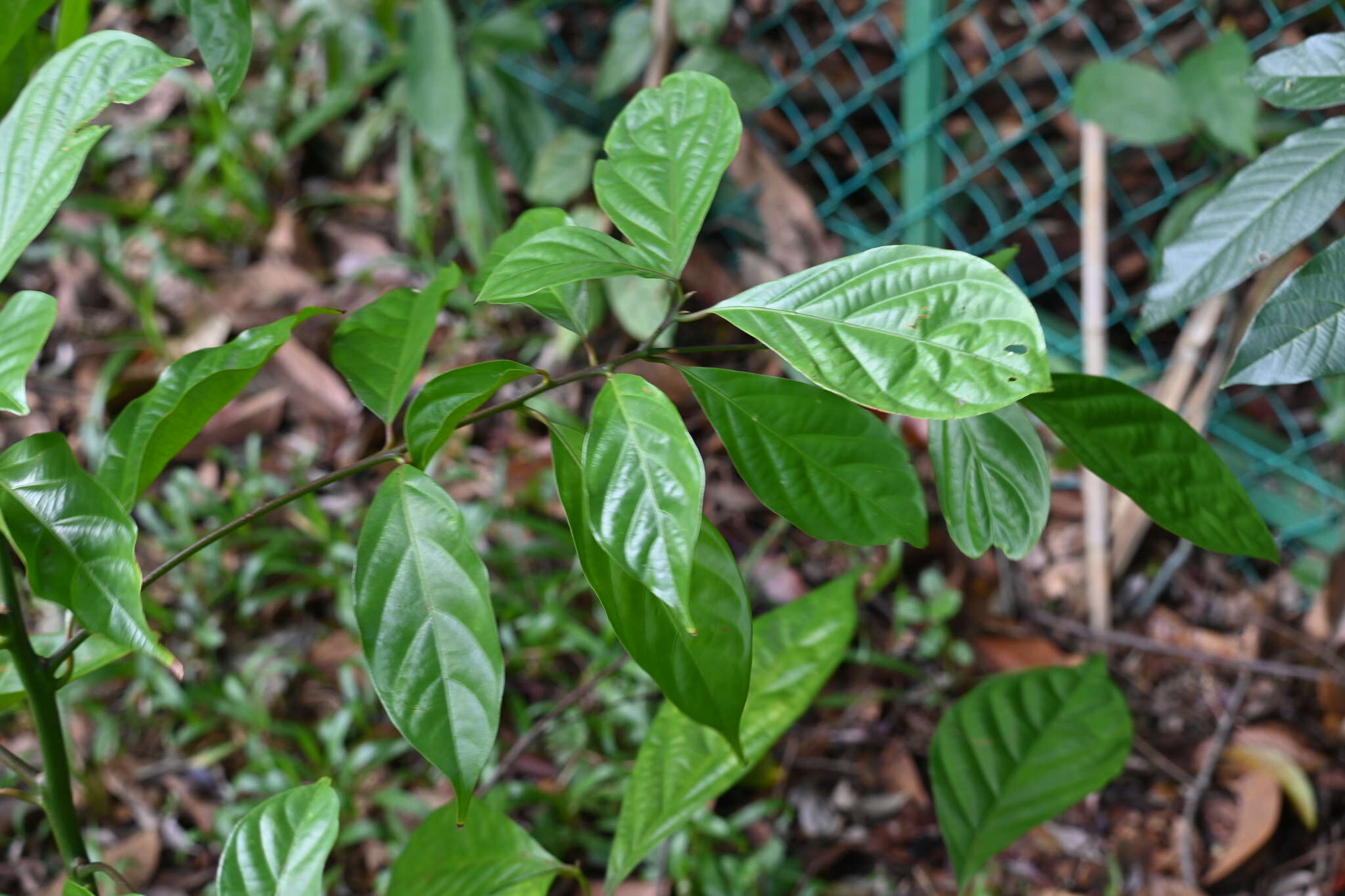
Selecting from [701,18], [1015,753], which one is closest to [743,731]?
[1015,753]

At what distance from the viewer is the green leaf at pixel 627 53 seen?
2.10m

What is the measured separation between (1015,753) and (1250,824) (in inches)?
35.3

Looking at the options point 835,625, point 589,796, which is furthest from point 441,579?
point 589,796

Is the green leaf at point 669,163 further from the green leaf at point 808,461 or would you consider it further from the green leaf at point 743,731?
the green leaf at point 743,731

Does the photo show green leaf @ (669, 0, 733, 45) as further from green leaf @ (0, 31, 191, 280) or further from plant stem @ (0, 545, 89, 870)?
plant stem @ (0, 545, 89, 870)

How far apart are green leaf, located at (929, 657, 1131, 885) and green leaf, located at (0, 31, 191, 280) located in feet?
2.70

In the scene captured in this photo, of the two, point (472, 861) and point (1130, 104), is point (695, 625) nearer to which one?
point (472, 861)

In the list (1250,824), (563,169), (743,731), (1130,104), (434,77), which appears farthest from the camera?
(563,169)

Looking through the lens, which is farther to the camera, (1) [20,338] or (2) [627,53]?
(2) [627,53]

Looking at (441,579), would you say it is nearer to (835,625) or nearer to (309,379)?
(835,625)

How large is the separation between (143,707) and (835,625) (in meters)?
1.36

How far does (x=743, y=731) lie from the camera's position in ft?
3.23

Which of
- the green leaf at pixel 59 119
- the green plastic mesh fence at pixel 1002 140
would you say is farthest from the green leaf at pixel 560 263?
the green plastic mesh fence at pixel 1002 140

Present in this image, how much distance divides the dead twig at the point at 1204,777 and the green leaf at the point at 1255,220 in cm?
121
